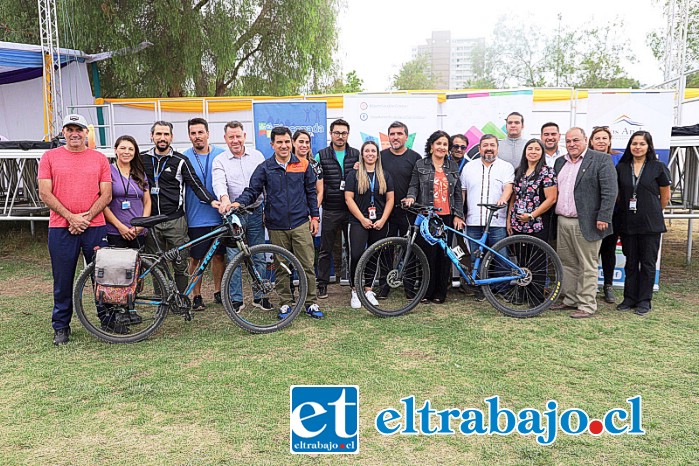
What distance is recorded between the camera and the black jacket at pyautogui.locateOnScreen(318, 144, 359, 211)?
17.6ft

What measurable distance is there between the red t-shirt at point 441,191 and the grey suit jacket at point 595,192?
115 cm

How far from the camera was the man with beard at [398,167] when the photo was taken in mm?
5254

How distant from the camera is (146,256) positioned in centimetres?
420

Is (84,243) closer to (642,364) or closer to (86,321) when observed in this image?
(86,321)

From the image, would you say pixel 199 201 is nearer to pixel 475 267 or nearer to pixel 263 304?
pixel 263 304

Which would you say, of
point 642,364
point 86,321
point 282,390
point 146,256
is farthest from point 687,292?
point 86,321

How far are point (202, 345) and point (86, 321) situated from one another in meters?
0.90

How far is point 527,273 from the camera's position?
15.8ft

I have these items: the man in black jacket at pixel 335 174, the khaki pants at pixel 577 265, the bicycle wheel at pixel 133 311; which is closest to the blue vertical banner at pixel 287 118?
the man in black jacket at pixel 335 174

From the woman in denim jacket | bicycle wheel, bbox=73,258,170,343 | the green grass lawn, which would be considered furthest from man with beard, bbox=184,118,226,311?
the woman in denim jacket

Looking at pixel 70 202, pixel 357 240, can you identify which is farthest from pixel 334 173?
pixel 70 202

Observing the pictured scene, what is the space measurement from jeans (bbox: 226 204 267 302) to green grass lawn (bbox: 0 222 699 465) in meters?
0.32

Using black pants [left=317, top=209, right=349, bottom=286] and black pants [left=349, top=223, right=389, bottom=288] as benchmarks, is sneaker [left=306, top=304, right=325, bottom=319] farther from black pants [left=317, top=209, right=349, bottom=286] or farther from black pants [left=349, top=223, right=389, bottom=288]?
black pants [left=317, top=209, right=349, bottom=286]

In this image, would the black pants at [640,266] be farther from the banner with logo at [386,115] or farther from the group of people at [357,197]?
the banner with logo at [386,115]
